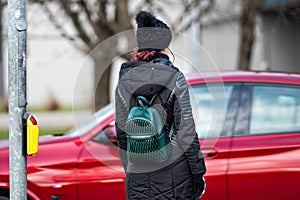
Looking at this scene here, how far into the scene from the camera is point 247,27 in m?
13.2

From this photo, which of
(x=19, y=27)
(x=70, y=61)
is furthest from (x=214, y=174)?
(x=70, y=61)

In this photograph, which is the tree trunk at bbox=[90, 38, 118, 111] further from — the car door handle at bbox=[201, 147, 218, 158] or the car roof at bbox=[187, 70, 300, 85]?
the car door handle at bbox=[201, 147, 218, 158]

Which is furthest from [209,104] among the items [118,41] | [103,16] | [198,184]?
[103,16]

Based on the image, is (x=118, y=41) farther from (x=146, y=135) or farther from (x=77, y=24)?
(x=146, y=135)

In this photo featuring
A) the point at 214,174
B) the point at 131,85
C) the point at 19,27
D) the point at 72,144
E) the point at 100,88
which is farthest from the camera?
the point at 100,88

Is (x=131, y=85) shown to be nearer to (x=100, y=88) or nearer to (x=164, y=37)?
(x=164, y=37)


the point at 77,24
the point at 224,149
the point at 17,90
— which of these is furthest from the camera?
the point at 77,24

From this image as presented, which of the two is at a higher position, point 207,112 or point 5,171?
point 207,112

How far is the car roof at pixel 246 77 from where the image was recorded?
5270 mm

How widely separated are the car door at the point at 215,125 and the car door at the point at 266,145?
0.06m

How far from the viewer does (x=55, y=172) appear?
16.6ft

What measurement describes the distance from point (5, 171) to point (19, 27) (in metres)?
1.84

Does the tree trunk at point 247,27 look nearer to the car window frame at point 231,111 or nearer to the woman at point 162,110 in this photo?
the car window frame at point 231,111

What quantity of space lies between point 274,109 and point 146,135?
1.91 metres
